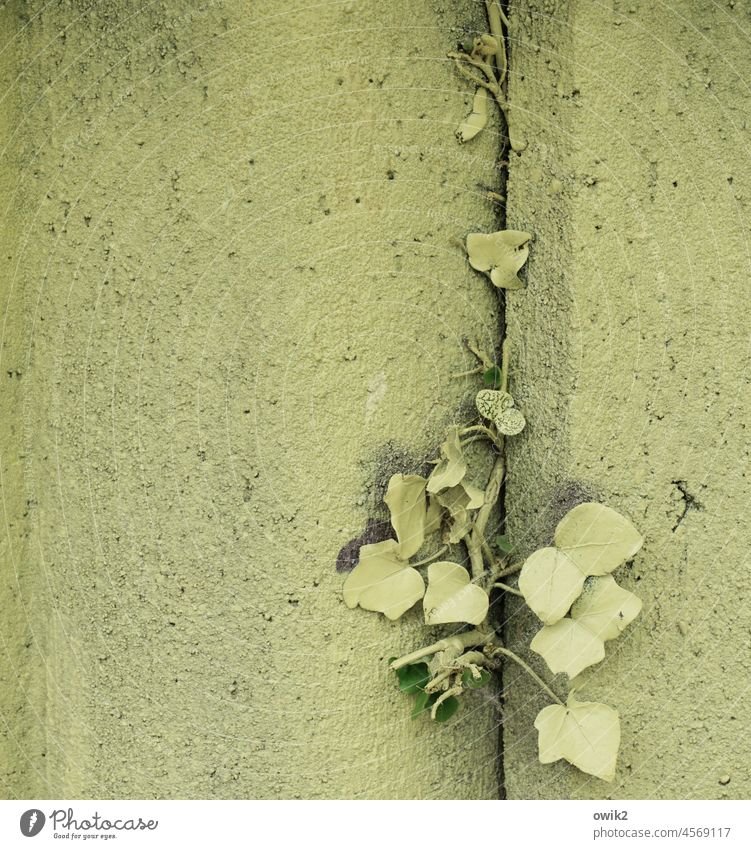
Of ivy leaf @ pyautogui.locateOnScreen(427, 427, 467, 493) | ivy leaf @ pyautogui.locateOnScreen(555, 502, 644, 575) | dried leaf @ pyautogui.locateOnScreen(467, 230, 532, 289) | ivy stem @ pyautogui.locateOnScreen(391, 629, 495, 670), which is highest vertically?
dried leaf @ pyautogui.locateOnScreen(467, 230, 532, 289)

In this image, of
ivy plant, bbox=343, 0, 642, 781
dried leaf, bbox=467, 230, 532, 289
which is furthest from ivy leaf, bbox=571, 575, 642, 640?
dried leaf, bbox=467, 230, 532, 289

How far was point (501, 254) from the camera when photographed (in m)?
0.64

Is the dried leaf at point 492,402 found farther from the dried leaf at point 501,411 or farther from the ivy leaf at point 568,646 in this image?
the ivy leaf at point 568,646

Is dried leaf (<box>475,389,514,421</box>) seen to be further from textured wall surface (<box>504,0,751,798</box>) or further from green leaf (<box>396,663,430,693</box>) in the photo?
green leaf (<box>396,663,430,693</box>)

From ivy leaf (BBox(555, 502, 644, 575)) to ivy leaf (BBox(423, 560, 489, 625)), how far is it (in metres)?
Result: 0.07

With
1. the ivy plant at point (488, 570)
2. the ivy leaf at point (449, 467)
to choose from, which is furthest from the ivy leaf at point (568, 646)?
the ivy leaf at point (449, 467)

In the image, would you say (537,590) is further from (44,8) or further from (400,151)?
(44,8)

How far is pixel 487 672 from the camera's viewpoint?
633mm

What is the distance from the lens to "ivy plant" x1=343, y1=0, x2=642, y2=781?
1.94ft

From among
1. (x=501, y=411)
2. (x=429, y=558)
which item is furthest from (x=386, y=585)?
(x=501, y=411)

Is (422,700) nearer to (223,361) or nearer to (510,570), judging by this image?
(510,570)

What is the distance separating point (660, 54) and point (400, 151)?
6.9 inches

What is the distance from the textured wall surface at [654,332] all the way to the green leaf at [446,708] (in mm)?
73

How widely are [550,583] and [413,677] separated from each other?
0.38 feet
